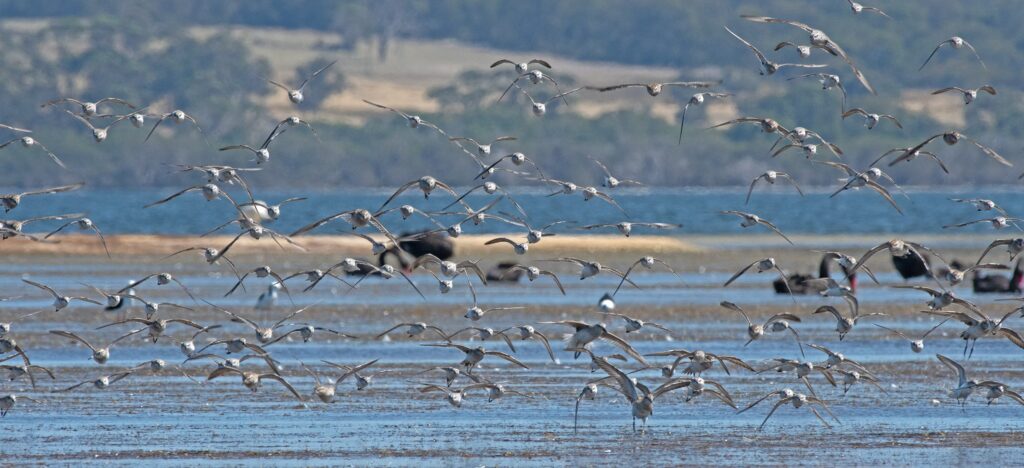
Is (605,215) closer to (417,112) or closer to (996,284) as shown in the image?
(996,284)

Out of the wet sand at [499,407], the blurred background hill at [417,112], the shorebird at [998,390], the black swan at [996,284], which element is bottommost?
the blurred background hill at [417,112]

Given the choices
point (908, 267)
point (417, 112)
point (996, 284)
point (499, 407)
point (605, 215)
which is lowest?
point (417, 112)

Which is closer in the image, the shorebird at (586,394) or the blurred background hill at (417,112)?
the shorebird at (586,394)

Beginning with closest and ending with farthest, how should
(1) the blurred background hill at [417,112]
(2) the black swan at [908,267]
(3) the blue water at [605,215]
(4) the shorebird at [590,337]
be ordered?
(4) the shorebird at [590,337] < (2) the black swan at [908,267] < (3) the blue water at [605,215] < (1) the blurred background hill at [417,112]

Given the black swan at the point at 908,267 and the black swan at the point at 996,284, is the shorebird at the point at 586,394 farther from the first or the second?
the black swan at the point at 908,267

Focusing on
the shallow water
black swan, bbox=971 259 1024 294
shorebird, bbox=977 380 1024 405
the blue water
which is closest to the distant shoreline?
the blue water

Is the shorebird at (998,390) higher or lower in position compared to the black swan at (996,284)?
higher

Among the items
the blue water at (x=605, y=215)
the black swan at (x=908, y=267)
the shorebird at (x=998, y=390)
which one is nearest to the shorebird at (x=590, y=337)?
the shorebird at (x=998, y=390)

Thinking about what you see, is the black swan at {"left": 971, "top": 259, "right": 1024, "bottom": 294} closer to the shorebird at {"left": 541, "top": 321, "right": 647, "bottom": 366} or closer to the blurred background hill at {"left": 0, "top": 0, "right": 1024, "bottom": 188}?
the shorebird at {"left": 541, "top": 321, "right": 647, "bottom": 366}

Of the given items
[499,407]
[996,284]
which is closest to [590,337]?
[499,407]

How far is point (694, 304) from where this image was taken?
33.9 meters

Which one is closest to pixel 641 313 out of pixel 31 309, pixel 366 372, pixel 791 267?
pixel 366 372

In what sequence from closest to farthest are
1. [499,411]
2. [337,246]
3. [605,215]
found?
[499,411]
[337,246]
[605,215]

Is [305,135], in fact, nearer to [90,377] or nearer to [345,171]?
[345,171]
